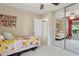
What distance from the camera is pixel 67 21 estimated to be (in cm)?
379

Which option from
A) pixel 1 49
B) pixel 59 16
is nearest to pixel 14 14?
pixel 1 49

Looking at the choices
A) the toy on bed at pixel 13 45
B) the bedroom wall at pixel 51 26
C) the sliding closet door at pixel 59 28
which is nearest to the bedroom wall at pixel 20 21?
the toy on bed at pixel 13 45

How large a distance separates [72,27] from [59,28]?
0.63 meters

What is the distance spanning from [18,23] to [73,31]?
2381 millimetres

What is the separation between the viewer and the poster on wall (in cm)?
308

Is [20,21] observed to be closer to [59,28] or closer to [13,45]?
[13,45]

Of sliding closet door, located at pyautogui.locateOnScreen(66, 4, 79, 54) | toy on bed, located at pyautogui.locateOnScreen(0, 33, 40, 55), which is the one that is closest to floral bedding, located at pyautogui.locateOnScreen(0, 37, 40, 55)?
toy on bed, located at pyautogui.locateOnScreen(0, 33, 40, 55)

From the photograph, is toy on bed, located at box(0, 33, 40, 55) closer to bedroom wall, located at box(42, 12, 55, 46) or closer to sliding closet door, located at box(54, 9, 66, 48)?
bedroom wall, located at box(42, 12, 55, 46)

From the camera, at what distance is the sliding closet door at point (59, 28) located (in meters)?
3.91

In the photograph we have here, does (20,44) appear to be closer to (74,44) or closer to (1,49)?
(1,49)

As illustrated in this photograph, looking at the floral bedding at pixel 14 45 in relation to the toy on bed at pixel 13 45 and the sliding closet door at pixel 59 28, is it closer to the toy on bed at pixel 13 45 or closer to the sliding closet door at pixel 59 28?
the toy on bed at pixel 13 45

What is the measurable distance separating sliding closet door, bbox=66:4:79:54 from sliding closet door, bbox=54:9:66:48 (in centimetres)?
24

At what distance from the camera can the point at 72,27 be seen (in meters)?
3.72

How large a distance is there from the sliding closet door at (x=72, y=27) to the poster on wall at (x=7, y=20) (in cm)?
230
